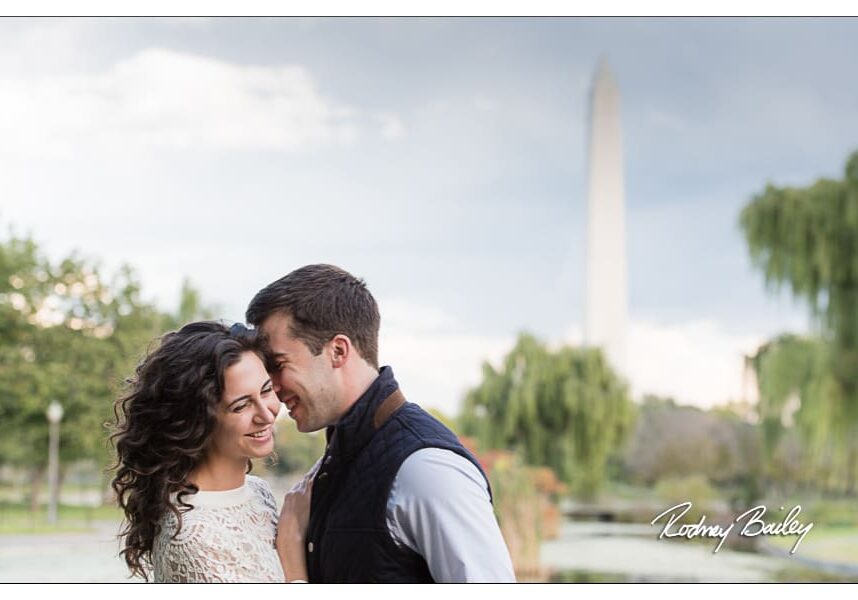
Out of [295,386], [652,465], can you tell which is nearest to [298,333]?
[295,386]

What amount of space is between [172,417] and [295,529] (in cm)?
20

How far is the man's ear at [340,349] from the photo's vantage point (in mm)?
1346

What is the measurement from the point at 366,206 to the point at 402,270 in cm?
121

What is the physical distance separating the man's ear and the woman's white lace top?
24 cm

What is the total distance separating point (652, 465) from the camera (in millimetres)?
18094

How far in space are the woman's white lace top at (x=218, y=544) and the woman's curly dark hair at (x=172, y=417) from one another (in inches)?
0.8

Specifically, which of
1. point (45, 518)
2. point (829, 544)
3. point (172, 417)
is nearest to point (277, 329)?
point (172, 417)

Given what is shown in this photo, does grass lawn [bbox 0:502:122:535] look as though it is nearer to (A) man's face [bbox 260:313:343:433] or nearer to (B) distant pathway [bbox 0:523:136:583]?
(B) distant pathway [bbox 0:523:136:583]

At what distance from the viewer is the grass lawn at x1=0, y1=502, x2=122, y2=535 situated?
14.1 metres

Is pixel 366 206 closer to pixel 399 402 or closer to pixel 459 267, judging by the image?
pixel 459 267

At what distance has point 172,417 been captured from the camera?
1437 millimetres

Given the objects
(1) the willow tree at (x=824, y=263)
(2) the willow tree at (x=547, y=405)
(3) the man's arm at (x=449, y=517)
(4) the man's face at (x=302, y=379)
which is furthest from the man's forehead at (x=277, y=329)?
(2) the willow tree at (x=547, y=405)
